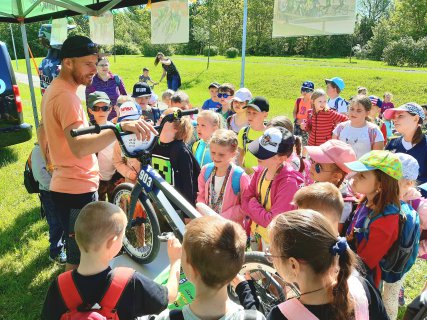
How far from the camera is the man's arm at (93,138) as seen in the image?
2211 millimetres

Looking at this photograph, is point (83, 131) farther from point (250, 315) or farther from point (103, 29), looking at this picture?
point (103, 29)

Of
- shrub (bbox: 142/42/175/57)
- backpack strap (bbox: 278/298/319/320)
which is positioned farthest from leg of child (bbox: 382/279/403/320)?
shrub (bbox: 142/42/175/57)

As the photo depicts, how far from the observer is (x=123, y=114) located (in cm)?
300

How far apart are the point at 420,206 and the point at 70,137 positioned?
2.47 metres

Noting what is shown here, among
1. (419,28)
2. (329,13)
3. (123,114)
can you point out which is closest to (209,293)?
Answer: (123,114)

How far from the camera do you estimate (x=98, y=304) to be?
1639 millimetres

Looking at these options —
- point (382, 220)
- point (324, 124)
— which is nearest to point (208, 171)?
point (382, 220)

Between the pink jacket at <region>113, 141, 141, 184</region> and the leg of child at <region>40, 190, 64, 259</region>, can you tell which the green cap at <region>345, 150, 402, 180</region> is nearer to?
the pink jacket at <region>113, 141, 141, 184</region>

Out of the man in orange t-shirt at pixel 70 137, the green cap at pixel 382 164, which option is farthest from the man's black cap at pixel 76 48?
the green cap at pixel 382 164

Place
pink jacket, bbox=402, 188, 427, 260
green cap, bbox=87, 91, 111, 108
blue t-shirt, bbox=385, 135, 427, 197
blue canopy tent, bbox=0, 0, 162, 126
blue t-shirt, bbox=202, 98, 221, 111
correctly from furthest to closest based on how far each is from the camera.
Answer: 1. blue t-shirt, bbox=202, 98, 221, 111
2. blue canopy tent, bbox=0, 0, 162, 126
3. green cap, bbox=87, 91, 111, 108
4. blue t-shirt, bbox=385, 135, 427, 197
5. pink jacket, bbox=402, 188, 427, 260

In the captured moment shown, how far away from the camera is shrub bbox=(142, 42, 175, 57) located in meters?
40.1

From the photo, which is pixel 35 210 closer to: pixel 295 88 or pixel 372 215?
pixel 372 215

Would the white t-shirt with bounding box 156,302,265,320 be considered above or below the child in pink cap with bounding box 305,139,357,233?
below

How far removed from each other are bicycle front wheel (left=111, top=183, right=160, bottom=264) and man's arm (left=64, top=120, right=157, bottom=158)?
3.27 feet
